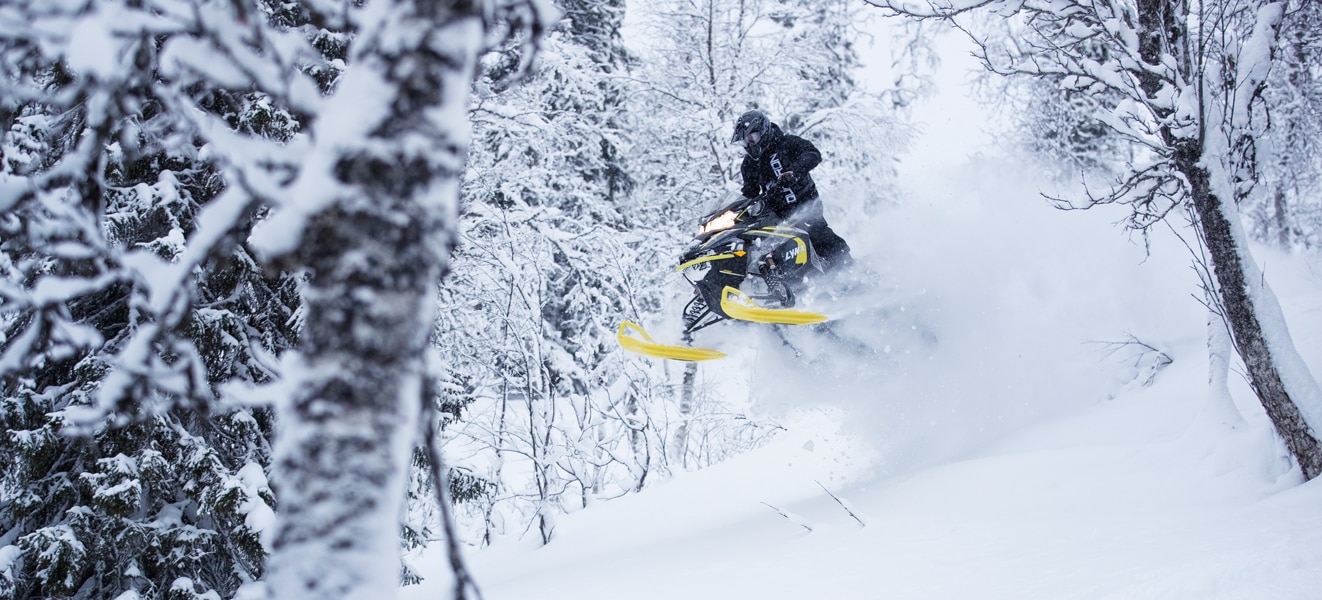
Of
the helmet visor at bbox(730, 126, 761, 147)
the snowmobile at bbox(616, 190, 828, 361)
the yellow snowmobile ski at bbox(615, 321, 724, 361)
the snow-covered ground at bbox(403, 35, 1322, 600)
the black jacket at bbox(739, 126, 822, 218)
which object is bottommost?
the snow-covered ground at bbox(403, 35, 1322, 600)

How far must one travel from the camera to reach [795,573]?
389 cm

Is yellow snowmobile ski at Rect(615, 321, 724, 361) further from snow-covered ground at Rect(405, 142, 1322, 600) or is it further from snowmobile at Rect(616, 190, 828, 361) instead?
snow-covered ground at Rect(405, 142, 1322, 600)

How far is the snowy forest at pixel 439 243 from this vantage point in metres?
1.13

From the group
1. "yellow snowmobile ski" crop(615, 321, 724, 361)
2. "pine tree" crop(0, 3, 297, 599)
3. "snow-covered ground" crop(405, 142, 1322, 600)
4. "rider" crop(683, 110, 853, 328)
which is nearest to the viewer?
"snow-covered ground" crop(405, 142, 1322, 600)

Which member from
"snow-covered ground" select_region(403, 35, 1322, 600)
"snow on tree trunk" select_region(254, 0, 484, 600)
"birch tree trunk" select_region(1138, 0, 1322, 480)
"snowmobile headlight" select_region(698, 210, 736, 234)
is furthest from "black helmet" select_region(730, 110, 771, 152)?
"snow on tree trunk" select_region(254, 0, 484, 600)

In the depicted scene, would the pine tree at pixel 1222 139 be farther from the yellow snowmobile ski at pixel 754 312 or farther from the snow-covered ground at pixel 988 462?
the yellow snowmobile ski at pixel 754 312

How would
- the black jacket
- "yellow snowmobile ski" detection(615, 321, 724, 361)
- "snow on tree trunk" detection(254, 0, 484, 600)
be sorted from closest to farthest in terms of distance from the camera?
"snow on tree trunk" detection(254, 0, 484, 600), the black jacket, "yellow snowmobile ski" detection(615, 321, 724, 361)

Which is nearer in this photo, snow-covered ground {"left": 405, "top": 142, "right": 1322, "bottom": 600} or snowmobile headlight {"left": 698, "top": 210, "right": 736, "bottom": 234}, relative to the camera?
snow-covered ground {"left": 405, "top": 142, "right": 1322, "bottom": 600}

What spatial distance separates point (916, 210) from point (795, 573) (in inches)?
200

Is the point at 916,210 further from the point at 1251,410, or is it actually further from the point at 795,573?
the point at 795,573

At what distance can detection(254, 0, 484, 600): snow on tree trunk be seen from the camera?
3.62 feet

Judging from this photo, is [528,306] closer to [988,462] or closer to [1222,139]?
[988,462]

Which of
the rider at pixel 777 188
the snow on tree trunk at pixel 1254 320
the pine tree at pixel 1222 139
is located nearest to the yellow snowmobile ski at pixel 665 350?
A: the rider at pixel 777 188

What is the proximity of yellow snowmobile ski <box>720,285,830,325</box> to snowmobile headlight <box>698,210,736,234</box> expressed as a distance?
0.47 metres
